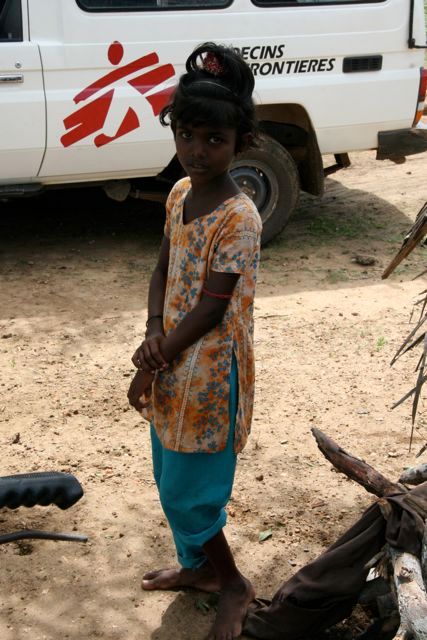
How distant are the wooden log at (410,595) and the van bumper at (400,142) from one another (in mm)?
4366

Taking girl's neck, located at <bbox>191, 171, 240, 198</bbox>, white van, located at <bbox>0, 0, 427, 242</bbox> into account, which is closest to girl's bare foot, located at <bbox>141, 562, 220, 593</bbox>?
girl's neck, located at <bbox>191, 171, 240, 198</bbox>

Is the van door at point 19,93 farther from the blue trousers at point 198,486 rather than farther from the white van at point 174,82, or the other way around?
the blue trousers at point 198,486

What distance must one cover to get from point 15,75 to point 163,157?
3.45ft

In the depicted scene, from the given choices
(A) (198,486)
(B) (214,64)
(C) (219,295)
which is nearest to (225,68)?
(B) (214,64)

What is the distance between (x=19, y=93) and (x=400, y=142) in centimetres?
264

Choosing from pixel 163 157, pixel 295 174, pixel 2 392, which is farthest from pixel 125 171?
pixel 2 392

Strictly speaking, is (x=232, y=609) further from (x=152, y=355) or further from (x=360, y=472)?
(x=152, y=355)

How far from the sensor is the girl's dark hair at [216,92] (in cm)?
240

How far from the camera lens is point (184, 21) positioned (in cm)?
564

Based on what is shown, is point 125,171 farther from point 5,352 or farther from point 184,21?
point 5,352

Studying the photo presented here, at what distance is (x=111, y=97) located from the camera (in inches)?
220

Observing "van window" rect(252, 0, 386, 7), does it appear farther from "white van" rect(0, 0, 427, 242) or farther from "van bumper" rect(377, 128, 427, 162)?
"van bumper" rect(377, 128, 427, 162)

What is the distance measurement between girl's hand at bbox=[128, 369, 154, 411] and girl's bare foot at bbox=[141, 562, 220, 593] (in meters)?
0.66

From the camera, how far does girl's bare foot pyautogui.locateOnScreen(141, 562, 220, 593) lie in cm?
306
